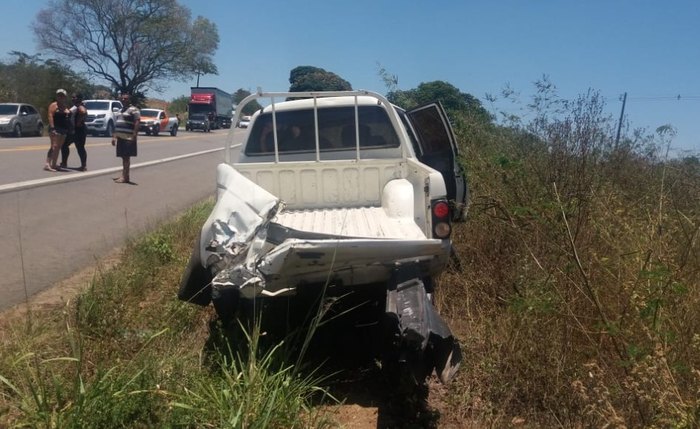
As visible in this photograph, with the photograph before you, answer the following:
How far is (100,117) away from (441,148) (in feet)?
101

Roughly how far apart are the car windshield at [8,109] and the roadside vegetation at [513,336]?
2606 cm

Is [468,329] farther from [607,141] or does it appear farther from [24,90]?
[24,90]

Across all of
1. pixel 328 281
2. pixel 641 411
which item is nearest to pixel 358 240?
pixel 328 281

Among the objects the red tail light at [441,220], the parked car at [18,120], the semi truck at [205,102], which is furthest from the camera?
the semi truck at [205,102]

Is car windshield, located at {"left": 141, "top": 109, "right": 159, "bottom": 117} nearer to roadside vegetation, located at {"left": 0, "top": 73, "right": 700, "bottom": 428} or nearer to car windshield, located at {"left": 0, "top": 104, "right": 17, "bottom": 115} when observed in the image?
car windshield, located at {"left": 0, "top": 104, "right": 17, "bottom": 115}

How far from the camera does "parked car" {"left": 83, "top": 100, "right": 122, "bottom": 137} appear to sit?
3412 centimetres

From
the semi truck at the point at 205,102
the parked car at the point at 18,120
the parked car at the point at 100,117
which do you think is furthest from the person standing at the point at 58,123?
the semi truck at the point at 205,102

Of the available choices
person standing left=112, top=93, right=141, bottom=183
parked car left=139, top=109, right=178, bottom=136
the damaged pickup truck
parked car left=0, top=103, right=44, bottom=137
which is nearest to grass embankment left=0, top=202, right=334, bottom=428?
the damaged pickup truck

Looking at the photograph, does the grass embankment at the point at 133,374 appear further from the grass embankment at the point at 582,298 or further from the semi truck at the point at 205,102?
the semi truck at the point at 205,102

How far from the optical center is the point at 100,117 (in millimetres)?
34188

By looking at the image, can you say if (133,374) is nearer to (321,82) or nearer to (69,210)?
(69,210)

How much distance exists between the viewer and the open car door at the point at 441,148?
6516 millimetres

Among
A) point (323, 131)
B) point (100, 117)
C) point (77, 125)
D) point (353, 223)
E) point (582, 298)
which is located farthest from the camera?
point (100, 117)

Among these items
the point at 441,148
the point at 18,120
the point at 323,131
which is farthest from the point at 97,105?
the point at 441,148
